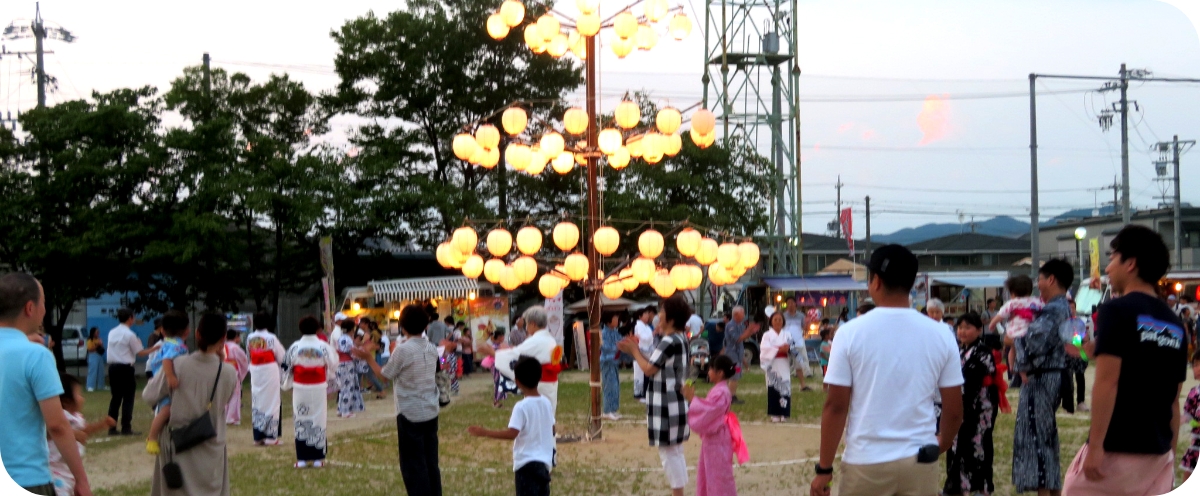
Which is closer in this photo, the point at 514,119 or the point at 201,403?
the point at 201,403

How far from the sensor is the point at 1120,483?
435 centimetres

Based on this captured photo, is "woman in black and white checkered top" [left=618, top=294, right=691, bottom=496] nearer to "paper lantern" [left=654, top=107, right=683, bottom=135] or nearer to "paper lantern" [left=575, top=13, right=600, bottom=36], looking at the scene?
"paper lantern" [left=654, top=107, right=683, bottom=135]

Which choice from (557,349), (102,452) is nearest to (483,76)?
(102,452)

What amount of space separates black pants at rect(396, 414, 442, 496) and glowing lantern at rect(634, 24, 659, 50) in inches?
229

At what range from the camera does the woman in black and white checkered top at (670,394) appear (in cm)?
776

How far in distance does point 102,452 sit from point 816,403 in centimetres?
1029

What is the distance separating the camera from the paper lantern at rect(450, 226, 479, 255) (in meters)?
11.8

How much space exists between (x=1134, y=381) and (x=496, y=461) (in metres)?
7.61

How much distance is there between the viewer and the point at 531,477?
260 inches

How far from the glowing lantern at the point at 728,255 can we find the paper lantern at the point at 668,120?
1.60 metres

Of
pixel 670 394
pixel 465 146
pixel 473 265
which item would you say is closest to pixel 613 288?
pixel 473 265

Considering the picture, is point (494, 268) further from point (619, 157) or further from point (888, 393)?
point (888, 393)

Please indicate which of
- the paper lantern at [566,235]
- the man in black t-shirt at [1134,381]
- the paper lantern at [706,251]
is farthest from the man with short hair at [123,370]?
the man in black t-shirt at [1134,381]

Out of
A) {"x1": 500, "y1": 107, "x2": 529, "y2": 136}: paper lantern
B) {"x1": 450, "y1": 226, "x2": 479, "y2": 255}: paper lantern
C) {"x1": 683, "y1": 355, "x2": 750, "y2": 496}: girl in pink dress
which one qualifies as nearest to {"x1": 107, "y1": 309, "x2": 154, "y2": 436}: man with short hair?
{"x1": 450, "y1": 226, "x2": 479, "y2": 255}: paper lantern
